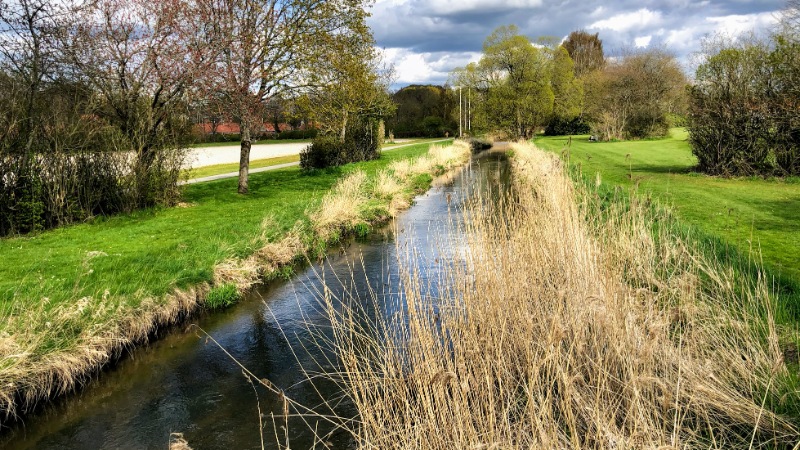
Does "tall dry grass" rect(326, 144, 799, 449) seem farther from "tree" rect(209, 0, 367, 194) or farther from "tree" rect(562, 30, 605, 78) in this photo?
"tree" rect(562, 30, 605, 78)

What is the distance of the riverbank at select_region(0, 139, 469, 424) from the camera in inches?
219

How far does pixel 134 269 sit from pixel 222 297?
4.54 ft

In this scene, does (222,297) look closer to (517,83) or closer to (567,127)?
(517,83)

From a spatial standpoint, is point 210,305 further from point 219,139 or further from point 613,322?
point 219,139

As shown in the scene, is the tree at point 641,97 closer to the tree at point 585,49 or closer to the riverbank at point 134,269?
the tree at point 585,49

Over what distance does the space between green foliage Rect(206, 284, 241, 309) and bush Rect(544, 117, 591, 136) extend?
53.6 metres

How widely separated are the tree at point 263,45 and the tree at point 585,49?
6172cm

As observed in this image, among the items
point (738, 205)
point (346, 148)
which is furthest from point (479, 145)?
point (738, 205)

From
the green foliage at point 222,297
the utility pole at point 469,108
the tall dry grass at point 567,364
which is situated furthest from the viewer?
the utility pole at point 469,108

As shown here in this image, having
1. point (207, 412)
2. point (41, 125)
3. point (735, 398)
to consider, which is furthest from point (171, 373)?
point (41, 125)

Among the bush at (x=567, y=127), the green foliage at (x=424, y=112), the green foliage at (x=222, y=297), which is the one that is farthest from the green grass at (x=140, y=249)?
the green foliage at (x=424, y=112)

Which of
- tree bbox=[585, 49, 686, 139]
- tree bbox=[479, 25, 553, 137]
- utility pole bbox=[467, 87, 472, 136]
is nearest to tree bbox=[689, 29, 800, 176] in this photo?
tree bbox=[585, 49, 686, 139]

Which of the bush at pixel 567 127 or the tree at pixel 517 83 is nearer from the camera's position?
the tree at pixel 517 83

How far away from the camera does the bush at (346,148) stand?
74.0 ft
